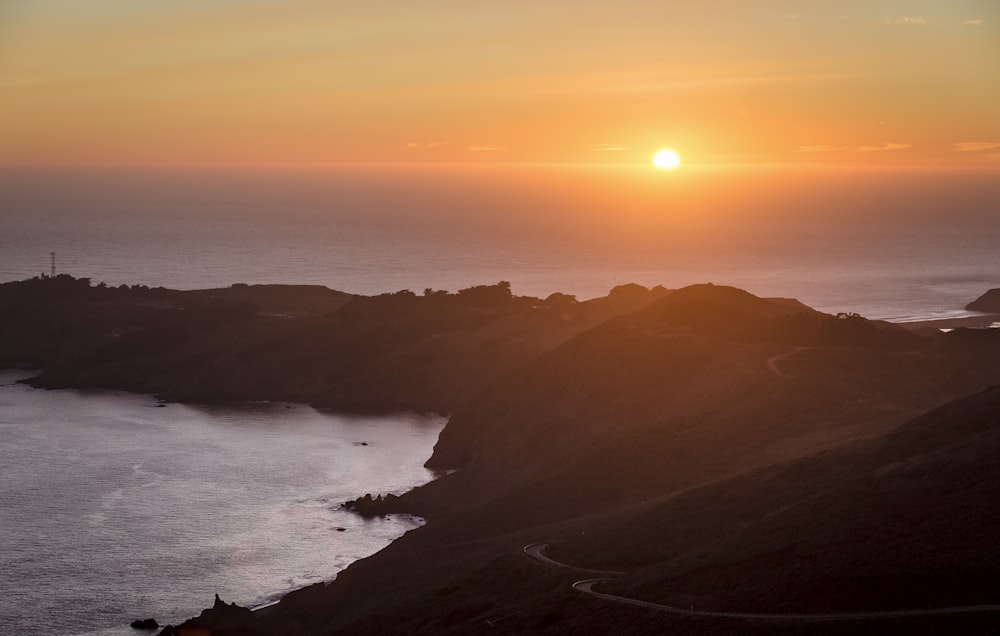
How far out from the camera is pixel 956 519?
3462 centimetres

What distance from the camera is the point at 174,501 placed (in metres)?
69.4

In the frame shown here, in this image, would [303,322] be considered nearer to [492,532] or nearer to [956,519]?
[492,532]

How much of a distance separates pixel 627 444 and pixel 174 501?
1057 inches

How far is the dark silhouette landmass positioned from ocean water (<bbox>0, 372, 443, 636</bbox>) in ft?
14.8

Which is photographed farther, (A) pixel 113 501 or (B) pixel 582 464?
(A) pixel 113 501

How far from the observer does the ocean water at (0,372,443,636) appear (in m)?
54.5

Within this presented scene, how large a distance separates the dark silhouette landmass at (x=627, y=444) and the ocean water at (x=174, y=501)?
451cm

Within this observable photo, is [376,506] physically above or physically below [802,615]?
below

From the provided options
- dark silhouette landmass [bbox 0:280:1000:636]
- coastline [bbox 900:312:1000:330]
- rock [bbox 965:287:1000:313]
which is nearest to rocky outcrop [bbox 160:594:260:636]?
dark silhouette landmass [bbox 0:280:1000:636]

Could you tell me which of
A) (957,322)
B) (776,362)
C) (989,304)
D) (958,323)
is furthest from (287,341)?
(989,304)

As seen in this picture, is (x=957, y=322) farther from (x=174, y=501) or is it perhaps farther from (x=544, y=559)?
(x=544, y=559)

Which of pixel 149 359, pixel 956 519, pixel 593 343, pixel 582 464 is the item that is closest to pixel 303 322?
pixel 149 359

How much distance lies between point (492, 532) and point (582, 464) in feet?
26.3

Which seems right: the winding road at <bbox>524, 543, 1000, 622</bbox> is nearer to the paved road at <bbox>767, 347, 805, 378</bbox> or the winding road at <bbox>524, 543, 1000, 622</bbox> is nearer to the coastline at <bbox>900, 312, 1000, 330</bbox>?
the paved road at <bbox>767, 347, 805, 378</bbox>
